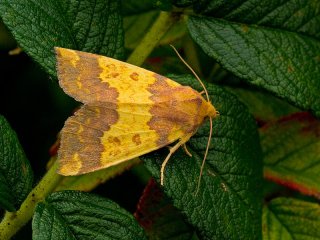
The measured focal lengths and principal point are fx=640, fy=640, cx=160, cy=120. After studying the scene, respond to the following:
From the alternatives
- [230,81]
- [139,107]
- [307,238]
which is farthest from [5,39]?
[307,238]

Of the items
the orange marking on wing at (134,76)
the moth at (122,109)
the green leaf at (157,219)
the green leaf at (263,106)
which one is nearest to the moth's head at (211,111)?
the moth at (122,109)

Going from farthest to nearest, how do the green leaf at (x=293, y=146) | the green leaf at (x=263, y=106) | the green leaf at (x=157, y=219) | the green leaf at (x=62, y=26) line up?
the green leaf at (x=263, y=106) < the green leaf at (x=293, y=146) < the green leaf at (x=157, y=219) < the green leaf at (x=62, y=26)

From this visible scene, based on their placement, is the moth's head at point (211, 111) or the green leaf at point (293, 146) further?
the green leaf at point (293, 146)

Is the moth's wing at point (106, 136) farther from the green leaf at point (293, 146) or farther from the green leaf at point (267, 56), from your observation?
the green leaf at point (293, 146)

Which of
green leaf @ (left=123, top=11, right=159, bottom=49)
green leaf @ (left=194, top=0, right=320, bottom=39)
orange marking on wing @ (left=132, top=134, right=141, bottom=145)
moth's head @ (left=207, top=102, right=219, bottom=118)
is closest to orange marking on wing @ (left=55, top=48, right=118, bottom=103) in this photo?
Answer: orange marking on wing @ (left=132, top=134, right=141, bottom=145)

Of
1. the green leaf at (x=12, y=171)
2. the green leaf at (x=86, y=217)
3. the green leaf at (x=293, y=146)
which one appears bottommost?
the green leaf at (x=293, y=146)

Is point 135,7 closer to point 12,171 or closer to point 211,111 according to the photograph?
point 211,111

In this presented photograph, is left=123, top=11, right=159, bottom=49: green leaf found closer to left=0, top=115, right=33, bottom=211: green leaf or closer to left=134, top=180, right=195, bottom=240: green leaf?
left=134, top=180, right=195, bottom=240: green leaf
